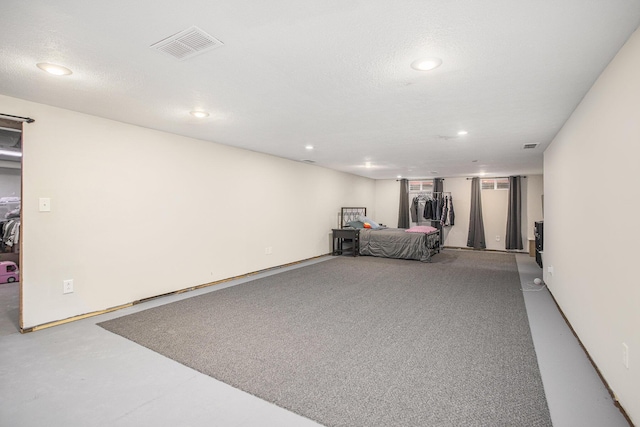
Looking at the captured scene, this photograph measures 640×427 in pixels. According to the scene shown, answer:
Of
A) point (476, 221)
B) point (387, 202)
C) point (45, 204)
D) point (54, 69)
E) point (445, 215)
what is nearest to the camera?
point (54, 69)

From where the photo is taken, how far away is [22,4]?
1488mm

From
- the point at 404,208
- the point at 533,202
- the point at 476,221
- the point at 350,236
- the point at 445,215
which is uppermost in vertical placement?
the point at 533,202

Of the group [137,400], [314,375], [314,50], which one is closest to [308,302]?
[314,375]

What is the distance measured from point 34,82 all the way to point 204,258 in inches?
110

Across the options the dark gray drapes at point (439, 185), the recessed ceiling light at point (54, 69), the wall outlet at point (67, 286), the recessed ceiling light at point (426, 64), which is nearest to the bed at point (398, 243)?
the dark gray drapes at point (439, 185)

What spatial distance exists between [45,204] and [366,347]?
331cm

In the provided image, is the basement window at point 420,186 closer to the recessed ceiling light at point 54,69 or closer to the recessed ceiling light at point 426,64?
the recessed ceiling light at point 426,64

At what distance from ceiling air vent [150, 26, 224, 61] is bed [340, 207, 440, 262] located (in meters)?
6.09

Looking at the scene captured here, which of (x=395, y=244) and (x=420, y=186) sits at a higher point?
(x=420, y=186)

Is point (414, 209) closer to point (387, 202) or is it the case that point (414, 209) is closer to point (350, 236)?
point (387, 202)

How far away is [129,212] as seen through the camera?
12.1 feet

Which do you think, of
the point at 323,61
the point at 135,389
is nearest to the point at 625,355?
the point at 323,61

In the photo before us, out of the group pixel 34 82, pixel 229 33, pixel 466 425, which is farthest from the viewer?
pixel 34 82

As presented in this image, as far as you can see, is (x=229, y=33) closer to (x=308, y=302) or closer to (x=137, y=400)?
(x=137, y=400)
